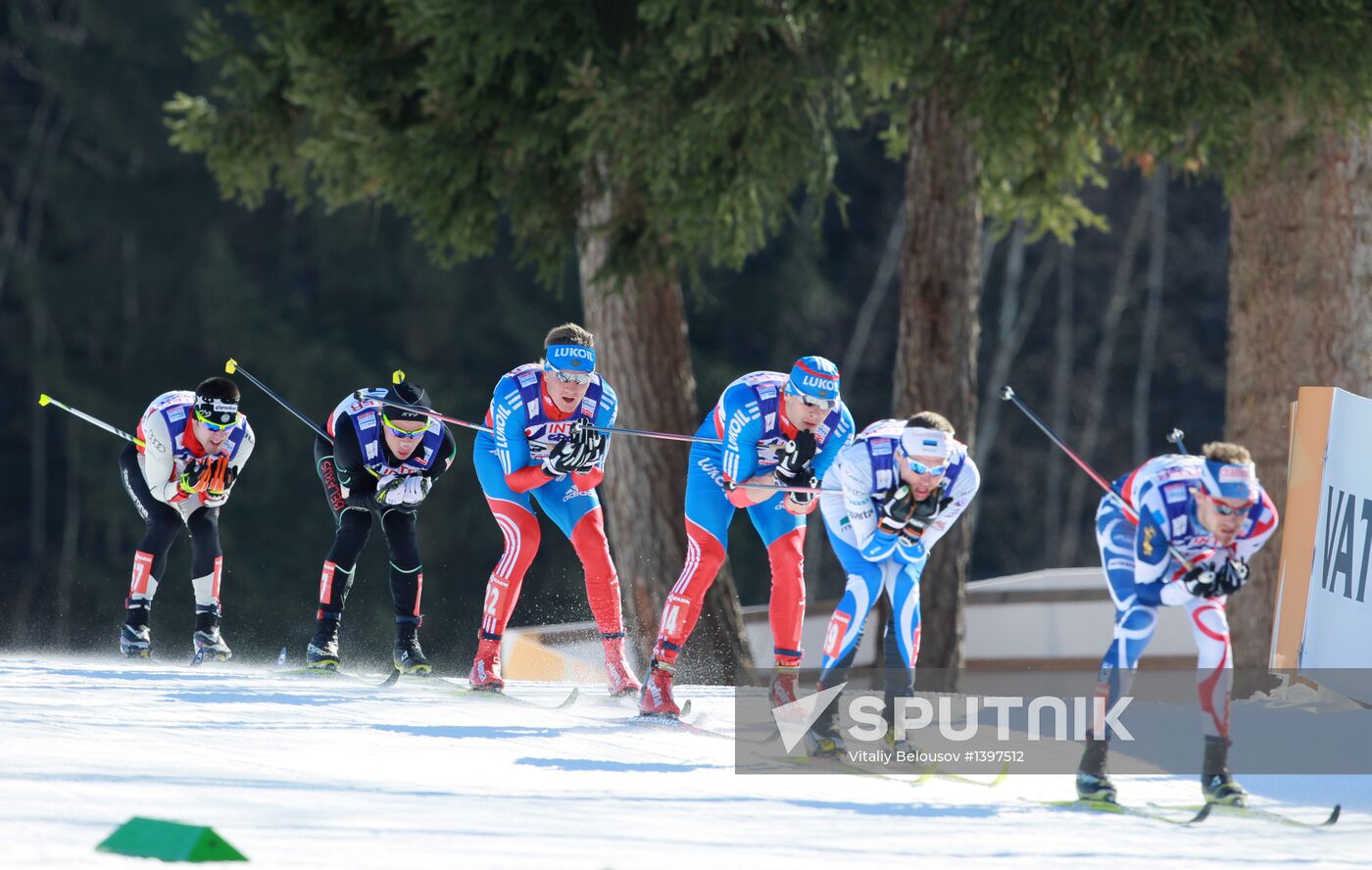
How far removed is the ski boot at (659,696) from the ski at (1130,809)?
6.89ft

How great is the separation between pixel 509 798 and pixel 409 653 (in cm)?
337

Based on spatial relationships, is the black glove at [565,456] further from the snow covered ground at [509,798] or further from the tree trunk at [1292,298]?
the tree trunk at [1292,298]

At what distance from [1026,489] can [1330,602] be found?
2365cm

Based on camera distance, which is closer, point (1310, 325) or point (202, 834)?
point (202, 834)

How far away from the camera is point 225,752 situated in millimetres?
7008

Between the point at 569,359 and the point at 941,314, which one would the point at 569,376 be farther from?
the point at 941,314

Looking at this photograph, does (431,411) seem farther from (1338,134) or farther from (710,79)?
(1338,134)

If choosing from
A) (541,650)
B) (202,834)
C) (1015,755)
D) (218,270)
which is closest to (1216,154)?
(1015,755)

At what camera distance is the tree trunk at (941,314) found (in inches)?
513

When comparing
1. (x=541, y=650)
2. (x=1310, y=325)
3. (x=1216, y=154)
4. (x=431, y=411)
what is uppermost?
(x=1216, y=154)

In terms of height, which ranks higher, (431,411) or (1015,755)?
(431,411)

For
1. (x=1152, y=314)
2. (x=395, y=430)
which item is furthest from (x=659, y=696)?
(x=1152, y=314)

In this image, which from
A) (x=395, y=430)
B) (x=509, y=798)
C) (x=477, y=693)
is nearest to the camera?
(x=509, y=798)

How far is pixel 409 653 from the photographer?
31.5ft
